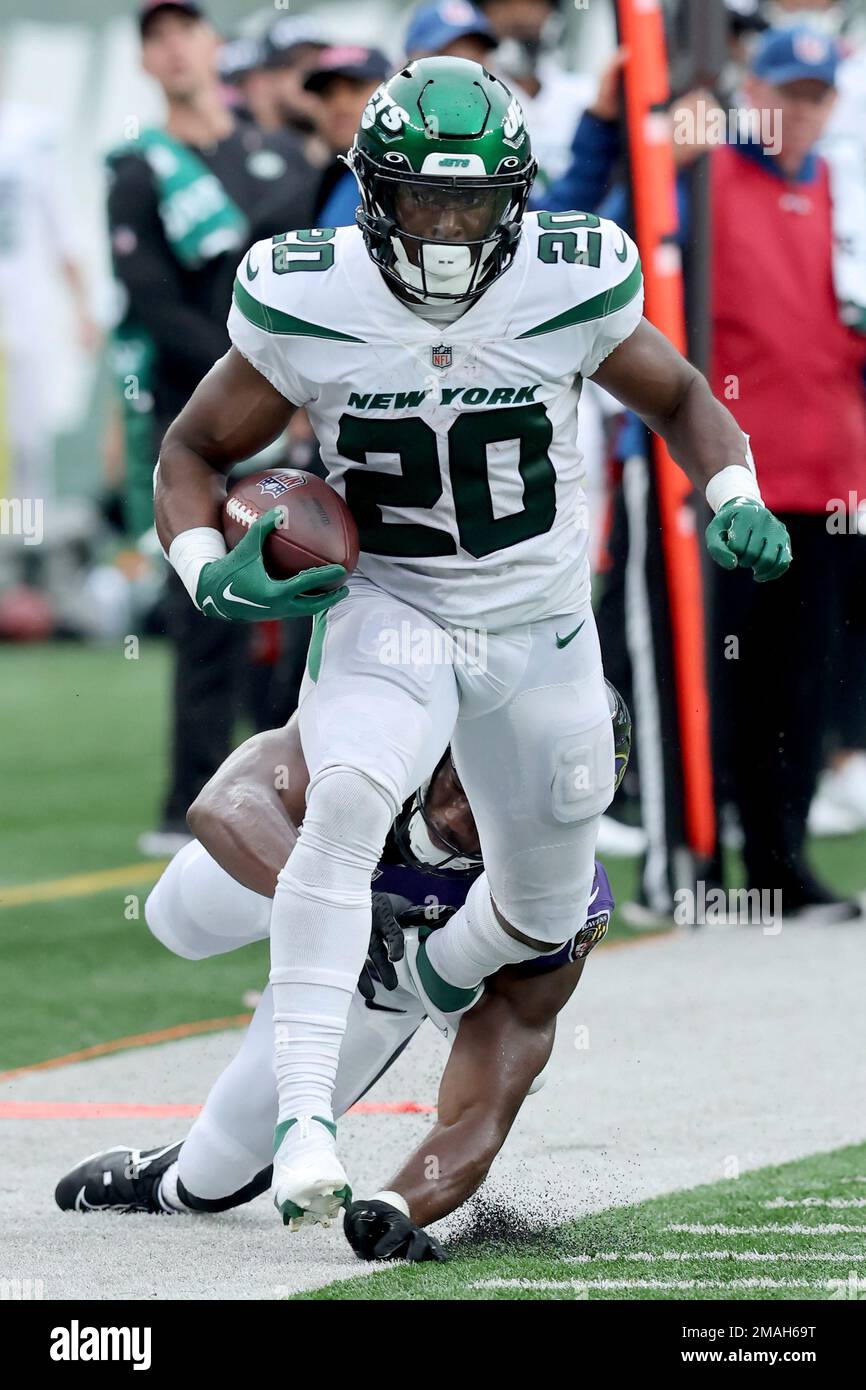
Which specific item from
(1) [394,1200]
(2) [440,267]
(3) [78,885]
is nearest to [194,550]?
(2) [440,267]

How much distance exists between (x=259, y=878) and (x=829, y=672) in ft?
10.5

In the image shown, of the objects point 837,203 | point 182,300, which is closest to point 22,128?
point 182,300

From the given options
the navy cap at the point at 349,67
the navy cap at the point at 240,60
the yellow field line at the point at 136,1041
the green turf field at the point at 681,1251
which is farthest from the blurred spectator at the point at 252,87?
the green turf field at the point at 681,1251

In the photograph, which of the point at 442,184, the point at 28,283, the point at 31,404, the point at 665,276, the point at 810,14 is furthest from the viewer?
the point at 31,404

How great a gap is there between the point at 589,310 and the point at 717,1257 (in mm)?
1508

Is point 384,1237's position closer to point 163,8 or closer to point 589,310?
point 589,310

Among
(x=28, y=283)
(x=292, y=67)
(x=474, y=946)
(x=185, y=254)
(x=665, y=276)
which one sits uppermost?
(x=292, y=67)

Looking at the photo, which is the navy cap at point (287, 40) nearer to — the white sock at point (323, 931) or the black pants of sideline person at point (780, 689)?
the black pants of sideline person at point (780, 689)

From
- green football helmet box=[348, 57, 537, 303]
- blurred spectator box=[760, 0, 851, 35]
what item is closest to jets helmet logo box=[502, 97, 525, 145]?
green football helmet box=[348, 57, 537, 303]

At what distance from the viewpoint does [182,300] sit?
7.43 metres

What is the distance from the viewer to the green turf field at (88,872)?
565cm

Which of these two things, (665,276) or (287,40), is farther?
(287,40)

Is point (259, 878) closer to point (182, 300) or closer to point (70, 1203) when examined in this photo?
point (70, 1203)

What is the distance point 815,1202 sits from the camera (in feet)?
13.1
